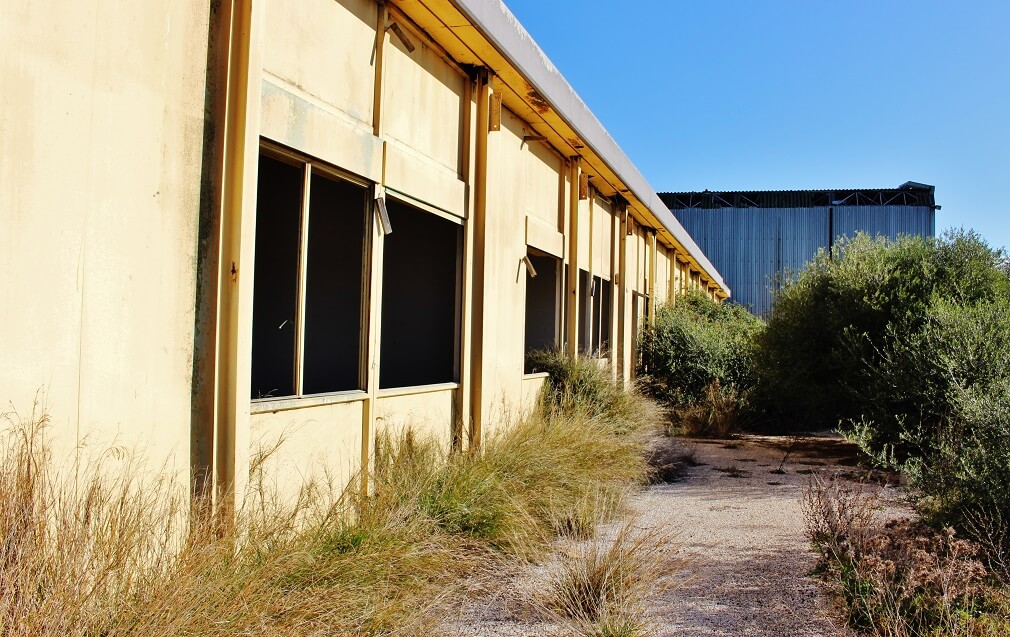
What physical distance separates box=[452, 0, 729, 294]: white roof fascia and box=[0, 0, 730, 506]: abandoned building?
0.14 ft

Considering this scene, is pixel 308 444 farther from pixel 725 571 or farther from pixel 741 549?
pixel 741 549

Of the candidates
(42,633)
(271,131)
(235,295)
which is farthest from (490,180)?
(42,633)

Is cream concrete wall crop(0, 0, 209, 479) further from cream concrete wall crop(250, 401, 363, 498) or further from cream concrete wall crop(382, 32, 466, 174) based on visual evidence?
cream concrete wall crop(382, 32, 466, 174)

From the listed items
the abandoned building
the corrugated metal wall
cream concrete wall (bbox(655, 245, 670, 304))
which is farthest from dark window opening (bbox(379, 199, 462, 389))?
the corrugated metal wall

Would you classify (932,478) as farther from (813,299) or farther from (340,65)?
(813,299)

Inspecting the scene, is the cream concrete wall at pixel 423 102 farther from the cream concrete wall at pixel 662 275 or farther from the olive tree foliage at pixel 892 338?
the cream concrete wall at pixel 662 275

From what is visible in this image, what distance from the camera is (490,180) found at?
8.44 metres

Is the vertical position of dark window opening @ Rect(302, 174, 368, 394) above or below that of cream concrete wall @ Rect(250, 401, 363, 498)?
above

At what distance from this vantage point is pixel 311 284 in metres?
10.5

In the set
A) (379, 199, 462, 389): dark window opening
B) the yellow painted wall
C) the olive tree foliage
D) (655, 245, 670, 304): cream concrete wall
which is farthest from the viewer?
(655, 245, 670, 304): cream concrete wall

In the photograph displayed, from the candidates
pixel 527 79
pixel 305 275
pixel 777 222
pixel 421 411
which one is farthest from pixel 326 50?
pixel 777 222

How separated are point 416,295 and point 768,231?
2535cm

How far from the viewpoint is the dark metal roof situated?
31.6 meters

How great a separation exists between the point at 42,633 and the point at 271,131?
3013 millimetres
